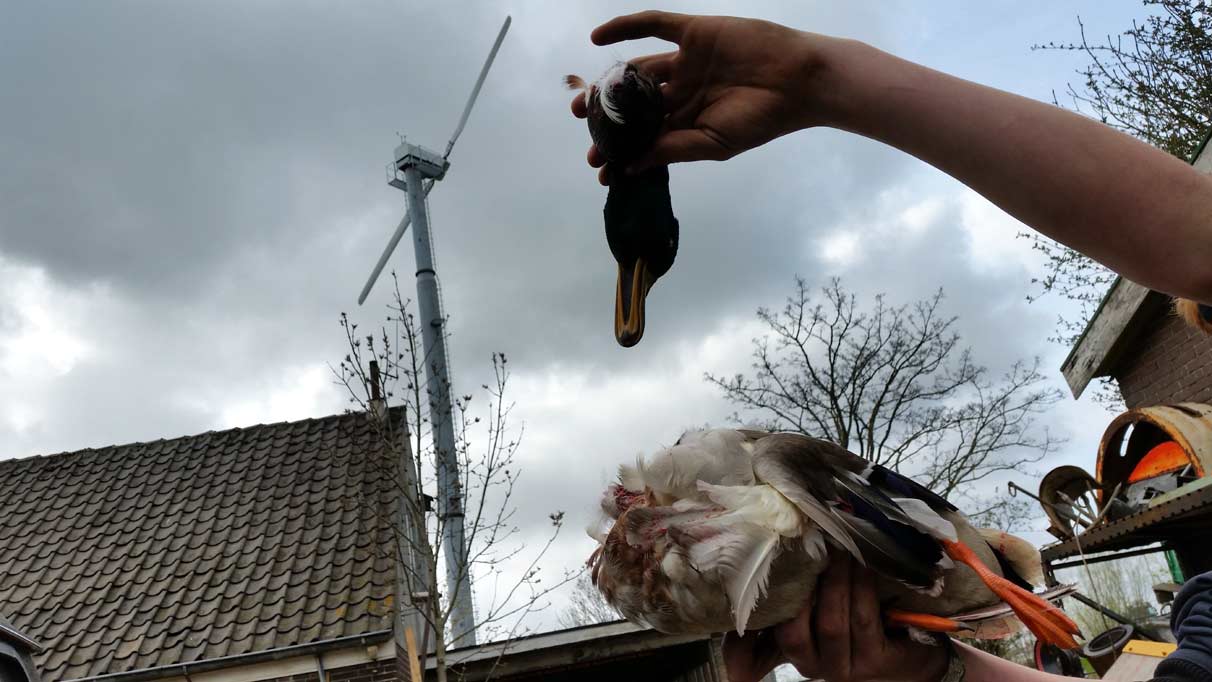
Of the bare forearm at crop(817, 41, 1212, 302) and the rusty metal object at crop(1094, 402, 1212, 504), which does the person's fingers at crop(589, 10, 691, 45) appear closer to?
the bare forearm at crop(817, 41, 1212, 302)

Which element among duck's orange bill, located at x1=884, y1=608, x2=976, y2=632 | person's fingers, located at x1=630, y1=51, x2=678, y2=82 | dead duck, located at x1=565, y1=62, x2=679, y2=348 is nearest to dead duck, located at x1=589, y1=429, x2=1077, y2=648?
duck's orange bill, located at x1=884, y1=608, x2=976, y2=632

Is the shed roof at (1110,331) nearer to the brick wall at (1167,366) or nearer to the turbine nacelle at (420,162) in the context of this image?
the brick wall at (1167,366)

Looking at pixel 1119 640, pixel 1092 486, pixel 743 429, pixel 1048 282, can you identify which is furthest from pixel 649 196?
pixel 1048 282

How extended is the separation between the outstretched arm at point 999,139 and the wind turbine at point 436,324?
28.0ft

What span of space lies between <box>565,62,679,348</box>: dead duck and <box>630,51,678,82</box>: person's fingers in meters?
0.01

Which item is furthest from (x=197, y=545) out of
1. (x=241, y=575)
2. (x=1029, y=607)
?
(x=1029, y=607)

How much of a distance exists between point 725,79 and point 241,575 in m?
9.63

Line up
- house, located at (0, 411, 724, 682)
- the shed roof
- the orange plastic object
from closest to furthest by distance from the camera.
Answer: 1. the orange plastic object
2. the shed roof
3. house, located at (0, 411, 724, 682)

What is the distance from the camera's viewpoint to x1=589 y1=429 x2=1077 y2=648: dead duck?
1069 mm

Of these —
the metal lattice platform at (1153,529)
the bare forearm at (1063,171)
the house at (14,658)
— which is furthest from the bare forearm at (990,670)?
the metal lattice platform at (1153,529)

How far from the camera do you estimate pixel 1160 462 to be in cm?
684

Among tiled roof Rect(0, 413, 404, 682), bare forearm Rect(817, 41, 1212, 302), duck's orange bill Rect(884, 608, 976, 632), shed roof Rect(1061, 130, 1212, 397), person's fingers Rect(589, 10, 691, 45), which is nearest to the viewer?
bare forearm Rect(817, 41, 1212, 302)

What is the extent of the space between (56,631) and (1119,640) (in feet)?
30.9

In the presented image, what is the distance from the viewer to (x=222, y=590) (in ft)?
30.4
